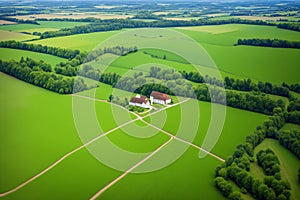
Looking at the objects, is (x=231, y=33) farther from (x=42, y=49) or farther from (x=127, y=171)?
(x=127, y=171)

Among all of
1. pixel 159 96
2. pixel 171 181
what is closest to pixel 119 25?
pixel 159 96

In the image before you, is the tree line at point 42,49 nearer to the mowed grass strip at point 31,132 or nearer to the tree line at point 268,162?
the mowed grass strip at point 31,132

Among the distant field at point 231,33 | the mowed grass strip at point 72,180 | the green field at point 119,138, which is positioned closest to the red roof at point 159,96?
the green field at point 119,138

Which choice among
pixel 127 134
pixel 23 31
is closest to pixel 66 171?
pixel 127 134

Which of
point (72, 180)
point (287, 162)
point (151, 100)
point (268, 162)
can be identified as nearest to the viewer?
point (72, 180)

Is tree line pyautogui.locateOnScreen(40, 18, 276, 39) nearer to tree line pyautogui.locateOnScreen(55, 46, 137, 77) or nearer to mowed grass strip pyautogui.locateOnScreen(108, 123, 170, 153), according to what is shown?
tree line pyautogui.locateOnScreen(55, 46, 137, 77)

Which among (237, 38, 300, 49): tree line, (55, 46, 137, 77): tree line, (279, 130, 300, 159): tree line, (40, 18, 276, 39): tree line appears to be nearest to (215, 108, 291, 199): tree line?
(279, 130, 300, 159): tree line
